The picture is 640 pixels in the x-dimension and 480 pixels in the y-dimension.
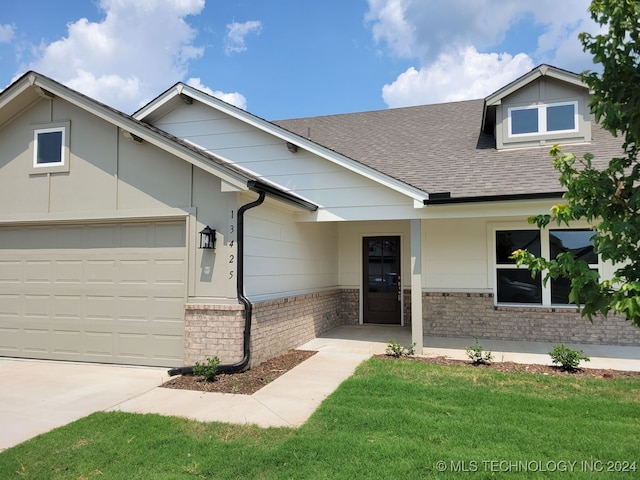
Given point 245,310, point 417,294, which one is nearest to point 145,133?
point 245,310

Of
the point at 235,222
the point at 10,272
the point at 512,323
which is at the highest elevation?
the point at 235,222

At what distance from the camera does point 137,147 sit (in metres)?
7.27

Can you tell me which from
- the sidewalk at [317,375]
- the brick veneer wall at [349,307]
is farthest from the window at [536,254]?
the brick veneer wall at [349,307]

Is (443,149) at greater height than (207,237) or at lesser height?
greater

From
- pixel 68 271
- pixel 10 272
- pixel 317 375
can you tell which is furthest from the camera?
pixel 10 272

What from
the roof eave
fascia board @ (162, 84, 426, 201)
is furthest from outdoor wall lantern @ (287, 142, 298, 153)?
→ the roof eave

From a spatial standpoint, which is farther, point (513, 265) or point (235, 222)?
point (513, 265)

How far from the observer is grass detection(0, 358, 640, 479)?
358cm

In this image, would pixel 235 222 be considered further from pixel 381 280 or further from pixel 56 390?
pixel 381 280

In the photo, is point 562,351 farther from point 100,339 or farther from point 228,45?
point 228,45

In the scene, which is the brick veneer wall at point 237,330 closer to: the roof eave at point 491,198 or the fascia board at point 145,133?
the fascia board at point 145,133

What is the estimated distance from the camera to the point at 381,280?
1144cm

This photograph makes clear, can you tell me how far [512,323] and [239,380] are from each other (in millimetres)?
6551

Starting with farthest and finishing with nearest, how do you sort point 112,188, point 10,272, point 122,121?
point 10,272, point 112,188, point 122,121
